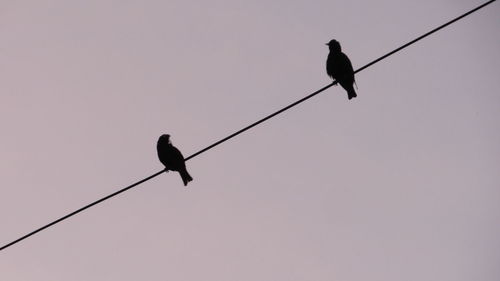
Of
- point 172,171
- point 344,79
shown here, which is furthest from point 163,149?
point 344,79

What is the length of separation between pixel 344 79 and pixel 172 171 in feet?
9.38

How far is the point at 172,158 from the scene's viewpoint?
9516 millimetres

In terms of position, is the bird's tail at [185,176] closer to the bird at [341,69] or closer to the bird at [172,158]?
the bird at [172,158]

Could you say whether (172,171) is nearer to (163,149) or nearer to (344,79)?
(163,149)

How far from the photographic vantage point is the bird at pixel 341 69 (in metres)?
10.0

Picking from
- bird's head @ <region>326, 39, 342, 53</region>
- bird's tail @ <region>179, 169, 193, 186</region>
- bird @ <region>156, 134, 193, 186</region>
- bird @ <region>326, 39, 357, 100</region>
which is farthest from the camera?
bird's head @ <region>326, 39, 342, 53</region>

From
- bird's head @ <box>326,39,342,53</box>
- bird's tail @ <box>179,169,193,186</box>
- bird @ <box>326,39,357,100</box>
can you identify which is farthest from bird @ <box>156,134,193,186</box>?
bird's head @ <box>326,39,342,53</box>

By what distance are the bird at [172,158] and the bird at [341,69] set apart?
259cm

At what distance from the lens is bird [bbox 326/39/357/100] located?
10.0 m

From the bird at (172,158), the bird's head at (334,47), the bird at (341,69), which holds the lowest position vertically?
the bird at (172,158)

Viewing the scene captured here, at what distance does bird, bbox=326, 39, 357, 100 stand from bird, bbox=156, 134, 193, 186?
259 cm

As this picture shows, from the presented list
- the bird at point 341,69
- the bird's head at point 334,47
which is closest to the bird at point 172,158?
the bird at point 341,69

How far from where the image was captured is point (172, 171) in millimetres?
9602

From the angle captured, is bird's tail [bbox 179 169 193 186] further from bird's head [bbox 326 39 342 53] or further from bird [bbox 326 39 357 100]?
bird's head [bbox 326 39 342 53]
